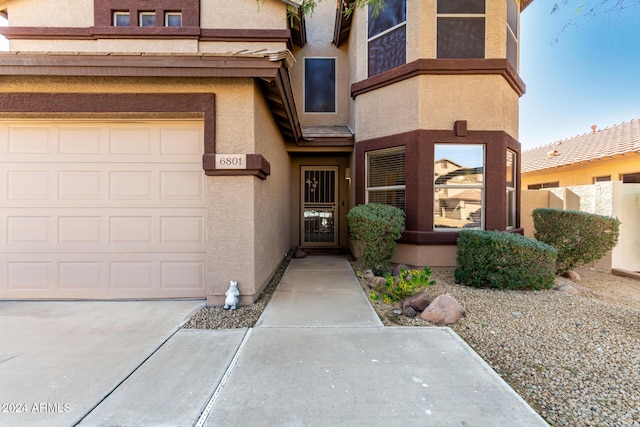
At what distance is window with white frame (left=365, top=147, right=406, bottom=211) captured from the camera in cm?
644

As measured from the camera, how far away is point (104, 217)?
445 centimetres

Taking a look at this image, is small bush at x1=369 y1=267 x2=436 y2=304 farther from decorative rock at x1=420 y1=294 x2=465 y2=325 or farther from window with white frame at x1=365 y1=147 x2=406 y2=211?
window with white frame at x1=365 y1=147 x2=406 y2=211

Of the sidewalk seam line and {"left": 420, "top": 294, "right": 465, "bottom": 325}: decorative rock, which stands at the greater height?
{"left": 420, "top": 294, "right": 465, "bottom": 325}: decorative rock

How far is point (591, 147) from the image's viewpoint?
39.2 feet

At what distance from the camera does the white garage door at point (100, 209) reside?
14.5 feet

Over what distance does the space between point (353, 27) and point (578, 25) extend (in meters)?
5.51

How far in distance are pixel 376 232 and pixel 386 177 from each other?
1.83 m

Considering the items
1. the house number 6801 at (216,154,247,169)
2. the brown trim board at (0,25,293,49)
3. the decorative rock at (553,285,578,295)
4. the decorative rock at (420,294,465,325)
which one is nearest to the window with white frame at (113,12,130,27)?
the brown trim board at (0,25,293,49)

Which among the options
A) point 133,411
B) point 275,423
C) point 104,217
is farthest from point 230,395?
point 104,217

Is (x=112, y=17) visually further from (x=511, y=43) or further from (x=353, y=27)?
(x=511, y=43)

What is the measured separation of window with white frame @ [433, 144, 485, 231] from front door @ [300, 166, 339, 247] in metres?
3.62

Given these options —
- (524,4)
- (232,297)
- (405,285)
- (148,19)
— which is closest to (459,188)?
(405,285)

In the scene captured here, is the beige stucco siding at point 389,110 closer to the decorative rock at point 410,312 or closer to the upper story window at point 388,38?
the upper story window at point 388,38

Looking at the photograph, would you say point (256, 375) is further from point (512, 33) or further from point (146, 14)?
point (512, 33)
